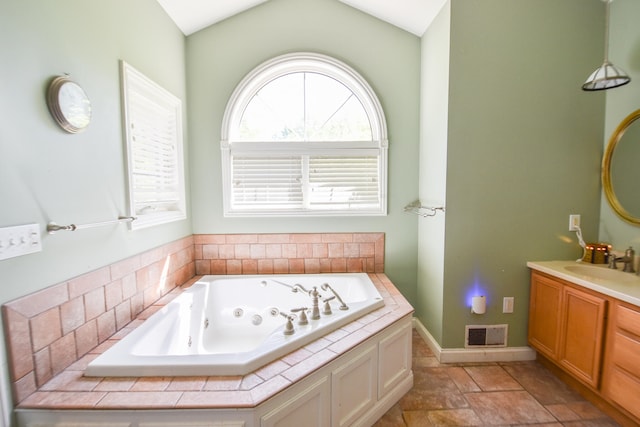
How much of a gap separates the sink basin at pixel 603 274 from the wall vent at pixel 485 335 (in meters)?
0.63

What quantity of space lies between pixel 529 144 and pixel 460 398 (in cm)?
182

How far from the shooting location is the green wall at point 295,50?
2504mm

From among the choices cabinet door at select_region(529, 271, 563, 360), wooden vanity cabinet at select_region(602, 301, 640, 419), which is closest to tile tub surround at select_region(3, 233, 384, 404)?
cabinet door at select_region(529, 271, 563, 360)

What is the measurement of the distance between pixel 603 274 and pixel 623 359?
0.62m

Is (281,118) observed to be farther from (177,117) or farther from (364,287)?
(364,287)

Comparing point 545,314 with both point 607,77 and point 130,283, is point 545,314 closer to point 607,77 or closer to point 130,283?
point 607,77

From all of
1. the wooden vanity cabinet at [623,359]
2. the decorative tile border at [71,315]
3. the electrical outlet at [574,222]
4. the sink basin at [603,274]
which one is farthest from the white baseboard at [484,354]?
the decorative tile border at [71,315]

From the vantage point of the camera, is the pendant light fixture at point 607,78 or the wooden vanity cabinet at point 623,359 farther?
the pendant light fixture at point 607,78

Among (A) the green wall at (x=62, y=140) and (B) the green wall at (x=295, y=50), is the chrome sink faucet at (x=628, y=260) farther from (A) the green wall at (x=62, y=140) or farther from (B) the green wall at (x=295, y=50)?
(A) the green wall at (x=62, y=140)

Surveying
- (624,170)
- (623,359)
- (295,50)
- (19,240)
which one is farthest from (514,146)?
(19,240)

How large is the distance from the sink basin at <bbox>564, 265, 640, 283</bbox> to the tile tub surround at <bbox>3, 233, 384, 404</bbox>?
1380mm

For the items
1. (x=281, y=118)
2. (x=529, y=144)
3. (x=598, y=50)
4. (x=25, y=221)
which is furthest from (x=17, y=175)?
(x=598, y=50)

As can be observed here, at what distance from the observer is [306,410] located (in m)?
1.25

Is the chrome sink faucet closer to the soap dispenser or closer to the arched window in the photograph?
the soap dispenser
